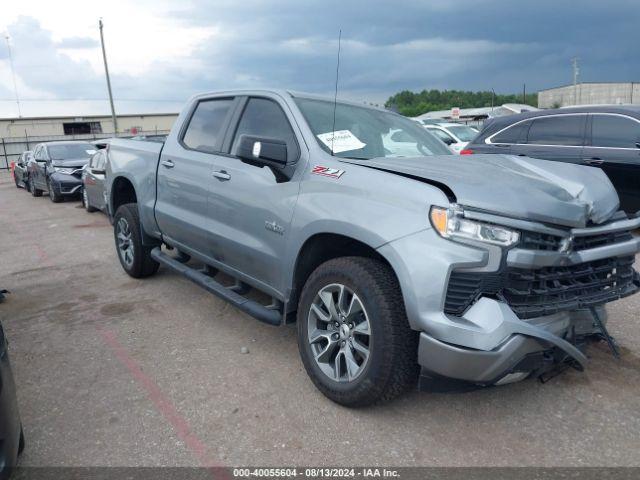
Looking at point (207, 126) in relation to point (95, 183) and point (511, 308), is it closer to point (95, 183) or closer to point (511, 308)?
point (511, 308)

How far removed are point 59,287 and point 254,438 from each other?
3.88 metres

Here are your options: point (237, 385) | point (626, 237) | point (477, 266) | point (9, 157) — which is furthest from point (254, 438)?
point (9, 157)

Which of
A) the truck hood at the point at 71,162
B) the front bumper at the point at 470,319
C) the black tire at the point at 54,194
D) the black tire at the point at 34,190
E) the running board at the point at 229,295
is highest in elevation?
the front bumper at the point at 470,319

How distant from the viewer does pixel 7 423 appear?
2182 mm

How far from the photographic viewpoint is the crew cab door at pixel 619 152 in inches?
270

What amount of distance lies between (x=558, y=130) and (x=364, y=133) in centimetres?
505

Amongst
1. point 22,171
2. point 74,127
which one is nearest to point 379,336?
point 22,171

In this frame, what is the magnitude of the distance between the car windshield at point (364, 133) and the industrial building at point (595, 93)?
191 ft

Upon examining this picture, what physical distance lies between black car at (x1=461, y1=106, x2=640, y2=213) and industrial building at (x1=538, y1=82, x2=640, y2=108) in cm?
5380

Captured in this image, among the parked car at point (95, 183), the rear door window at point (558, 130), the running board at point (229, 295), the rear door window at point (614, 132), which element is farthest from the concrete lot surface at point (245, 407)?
the parked car at point (95, 183)

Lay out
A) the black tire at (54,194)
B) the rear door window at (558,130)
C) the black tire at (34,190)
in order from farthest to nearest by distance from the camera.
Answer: the black tire at (34,190) → the black tire at (54,194) → the rear door window at (558,130)

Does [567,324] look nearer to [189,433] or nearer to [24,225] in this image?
[189,433]

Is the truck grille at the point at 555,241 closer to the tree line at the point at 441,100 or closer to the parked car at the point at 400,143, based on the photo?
the parked car at the point at 400,143

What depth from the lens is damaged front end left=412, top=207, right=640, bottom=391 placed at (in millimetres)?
2533
